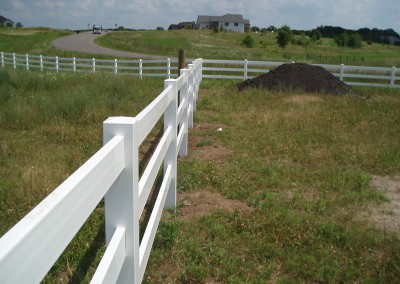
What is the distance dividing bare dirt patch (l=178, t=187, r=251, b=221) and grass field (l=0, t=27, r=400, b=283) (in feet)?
0.04

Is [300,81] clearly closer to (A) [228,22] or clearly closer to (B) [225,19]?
(A) [228,22]

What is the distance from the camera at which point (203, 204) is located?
16.9 ft

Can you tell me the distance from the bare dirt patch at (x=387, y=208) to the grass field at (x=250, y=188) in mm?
24

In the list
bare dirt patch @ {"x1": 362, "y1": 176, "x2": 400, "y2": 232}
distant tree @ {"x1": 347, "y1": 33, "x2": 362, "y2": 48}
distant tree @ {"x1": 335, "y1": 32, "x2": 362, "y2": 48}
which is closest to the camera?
bare dirt patch @ {"x1": 362, "y1": 176, "x2": 400, "y2": 232}

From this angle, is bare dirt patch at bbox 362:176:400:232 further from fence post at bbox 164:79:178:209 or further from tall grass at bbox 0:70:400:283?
fence post at bbox 164:79:178:209

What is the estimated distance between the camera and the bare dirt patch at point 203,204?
4.90m

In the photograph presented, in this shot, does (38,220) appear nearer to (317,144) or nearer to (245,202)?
(245,202)

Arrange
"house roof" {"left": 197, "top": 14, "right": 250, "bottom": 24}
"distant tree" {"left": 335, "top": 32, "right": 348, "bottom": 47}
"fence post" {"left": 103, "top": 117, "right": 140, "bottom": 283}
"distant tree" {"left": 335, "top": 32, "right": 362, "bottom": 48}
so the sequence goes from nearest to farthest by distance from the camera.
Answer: "fence post" {"left": 103, "top": 117, "right": 140, "bottom": 283}
"distant tree" {"left": 335, "top": 32, "right": 362, "bottom": 48}
"distant tree" {"left": 335, "top": 32, "right": 348, "bottom": 47}
"house roof" {"left": 197, "top": 14, "right": 250, "bottom": 24}

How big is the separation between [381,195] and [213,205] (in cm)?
230

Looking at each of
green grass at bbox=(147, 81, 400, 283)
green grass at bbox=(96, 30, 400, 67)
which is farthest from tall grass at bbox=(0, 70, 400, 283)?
green grass at bbox=(96, 30, 400, 67)

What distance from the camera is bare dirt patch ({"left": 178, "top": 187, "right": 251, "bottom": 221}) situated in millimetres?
4902

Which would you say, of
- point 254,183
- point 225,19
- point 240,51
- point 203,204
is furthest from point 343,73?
point 225,19

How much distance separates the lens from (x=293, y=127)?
9250mm

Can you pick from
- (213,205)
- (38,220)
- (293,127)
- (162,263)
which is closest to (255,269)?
(162,263)
